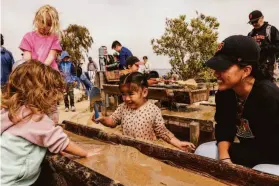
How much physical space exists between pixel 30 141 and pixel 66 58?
716 centimetres

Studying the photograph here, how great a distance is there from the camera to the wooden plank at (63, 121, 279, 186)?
1855 mm

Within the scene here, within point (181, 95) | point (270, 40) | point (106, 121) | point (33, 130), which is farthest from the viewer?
point (270, 40)

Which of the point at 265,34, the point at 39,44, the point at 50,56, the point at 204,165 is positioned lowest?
the point at 204,165

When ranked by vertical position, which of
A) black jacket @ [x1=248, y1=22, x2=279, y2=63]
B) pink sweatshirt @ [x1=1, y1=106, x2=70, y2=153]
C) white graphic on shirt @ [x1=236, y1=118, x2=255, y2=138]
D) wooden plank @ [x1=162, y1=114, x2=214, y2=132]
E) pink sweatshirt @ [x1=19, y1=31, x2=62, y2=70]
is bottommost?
wooden plank @ [x1=162, y1=114, x2=214, y2=132]

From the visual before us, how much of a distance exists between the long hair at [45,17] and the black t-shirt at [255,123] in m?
2.07

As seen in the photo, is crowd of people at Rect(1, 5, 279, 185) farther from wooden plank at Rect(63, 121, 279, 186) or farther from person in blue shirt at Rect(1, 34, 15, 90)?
person in blue shirt at Rect(1, 34, 15, 90)

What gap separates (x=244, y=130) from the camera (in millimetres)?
2482

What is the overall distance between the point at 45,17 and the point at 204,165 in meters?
2.41

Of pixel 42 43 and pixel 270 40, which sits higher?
pixel 270 40

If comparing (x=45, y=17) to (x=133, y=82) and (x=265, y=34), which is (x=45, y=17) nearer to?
(x=133, y=82)

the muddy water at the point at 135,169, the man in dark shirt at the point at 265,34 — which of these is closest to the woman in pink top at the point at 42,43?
the muddy water at the point at 135,169

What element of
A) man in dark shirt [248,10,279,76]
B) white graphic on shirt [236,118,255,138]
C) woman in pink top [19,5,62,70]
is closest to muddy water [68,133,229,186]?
white graphic on shirt [236,118,255,138]

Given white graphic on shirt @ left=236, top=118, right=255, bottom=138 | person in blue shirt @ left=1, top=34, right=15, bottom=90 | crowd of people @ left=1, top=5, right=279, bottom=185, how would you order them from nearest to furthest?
1. crowd of people @ left=1, top=5, right=279, bottom=185
2. white graphic on shirt @ left=236, top=118, right=255, bottom=138
3. person in blue shirt @ left=1, top=34, right=15, bottom=90

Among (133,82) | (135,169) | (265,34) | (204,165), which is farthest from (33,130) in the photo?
(265,34)
